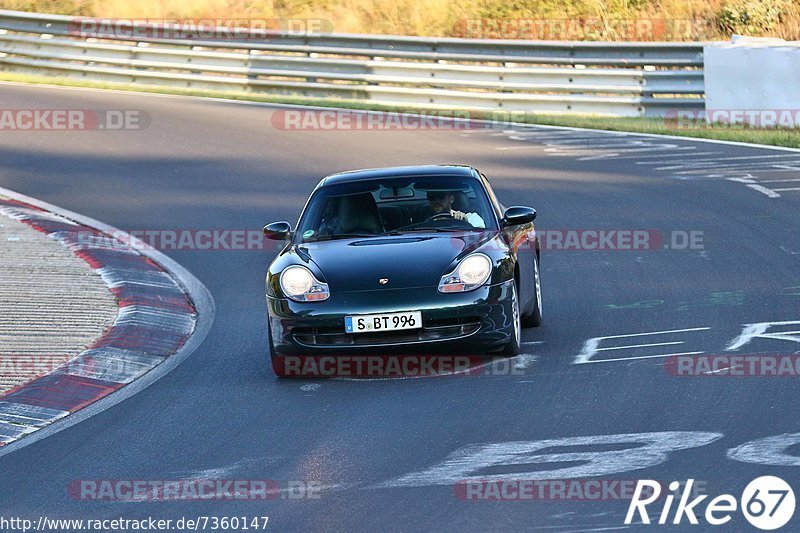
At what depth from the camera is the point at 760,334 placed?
9734mm

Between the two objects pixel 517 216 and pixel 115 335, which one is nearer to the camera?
pixel 517 216

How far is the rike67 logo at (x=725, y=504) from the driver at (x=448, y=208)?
4.21 meters

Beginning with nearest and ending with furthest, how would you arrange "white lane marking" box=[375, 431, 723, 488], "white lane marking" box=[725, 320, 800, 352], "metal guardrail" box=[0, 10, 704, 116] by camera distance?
"white lane marking" box=[375, 431, 723, 488] < "white lane marking" box=[725, 320, 800, 352] < "metal guardrail" box=[0, 10, 704, 116]

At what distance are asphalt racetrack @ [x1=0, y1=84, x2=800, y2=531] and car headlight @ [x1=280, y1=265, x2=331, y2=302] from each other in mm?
564

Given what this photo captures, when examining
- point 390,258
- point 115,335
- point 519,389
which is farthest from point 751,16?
point 519,389

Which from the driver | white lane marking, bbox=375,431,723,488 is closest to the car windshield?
the driver

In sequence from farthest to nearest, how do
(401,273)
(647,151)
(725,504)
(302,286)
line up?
(647,151) < (302,286) < (401,273) < (725,504)

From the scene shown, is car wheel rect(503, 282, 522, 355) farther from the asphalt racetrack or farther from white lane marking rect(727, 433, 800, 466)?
white lane marking rect(727, 433, 800, 466)

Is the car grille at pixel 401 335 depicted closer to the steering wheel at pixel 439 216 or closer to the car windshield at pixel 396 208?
the car windshield at pixel 396 208

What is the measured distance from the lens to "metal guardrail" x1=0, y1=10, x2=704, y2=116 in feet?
73.1

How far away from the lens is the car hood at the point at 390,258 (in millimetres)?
9203

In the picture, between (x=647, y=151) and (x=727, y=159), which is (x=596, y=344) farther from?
(x=647, y=151)

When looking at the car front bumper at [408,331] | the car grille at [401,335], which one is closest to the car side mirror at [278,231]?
the car front bumper at [408,331]

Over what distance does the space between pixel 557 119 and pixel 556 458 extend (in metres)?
16.0
